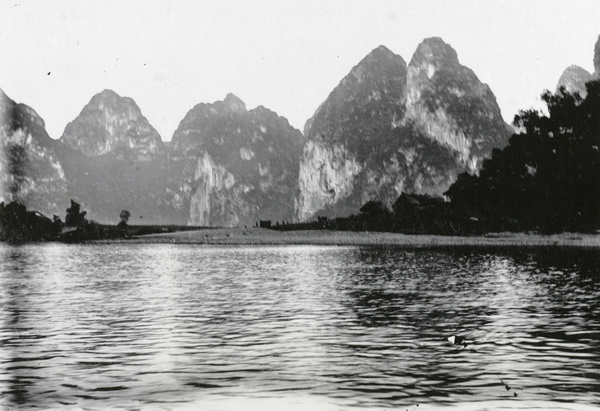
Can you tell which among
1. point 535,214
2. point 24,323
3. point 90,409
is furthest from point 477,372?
point 535,214

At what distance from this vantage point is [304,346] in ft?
77.8

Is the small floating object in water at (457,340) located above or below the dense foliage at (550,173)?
below

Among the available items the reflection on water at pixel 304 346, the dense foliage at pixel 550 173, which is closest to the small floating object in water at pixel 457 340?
the reflection on water at pixel 304 346

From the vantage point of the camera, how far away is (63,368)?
20219mm

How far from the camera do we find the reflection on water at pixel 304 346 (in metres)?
16.4

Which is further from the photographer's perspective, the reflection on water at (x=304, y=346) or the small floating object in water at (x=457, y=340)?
the small floating object in water at (x=457, y=340)

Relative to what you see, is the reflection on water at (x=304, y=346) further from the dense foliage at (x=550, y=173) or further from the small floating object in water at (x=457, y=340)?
the dense foliage at (x=550, y=173)

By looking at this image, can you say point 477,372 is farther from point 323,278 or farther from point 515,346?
point 323,278

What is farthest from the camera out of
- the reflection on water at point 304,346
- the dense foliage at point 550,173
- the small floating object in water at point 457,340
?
the dense foliage at point 550,173

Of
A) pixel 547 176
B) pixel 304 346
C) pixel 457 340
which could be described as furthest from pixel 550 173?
pixel 304 346

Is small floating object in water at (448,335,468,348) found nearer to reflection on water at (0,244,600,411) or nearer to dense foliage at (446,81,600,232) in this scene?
reflection on water at (0,244,600,411)

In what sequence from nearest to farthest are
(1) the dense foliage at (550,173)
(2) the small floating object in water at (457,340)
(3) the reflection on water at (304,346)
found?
(3) the reflection on water at (304,346) < (2) the small floating object in water at (457,340) < (1) the dense foliage at (550,173)

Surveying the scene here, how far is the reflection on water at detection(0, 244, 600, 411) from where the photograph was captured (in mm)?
16422

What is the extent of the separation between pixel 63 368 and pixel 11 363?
2.01m
